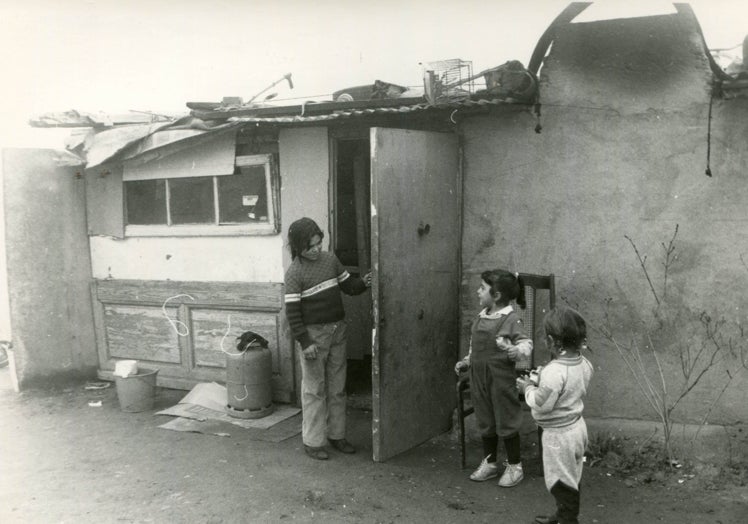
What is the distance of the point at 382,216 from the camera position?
4.88m

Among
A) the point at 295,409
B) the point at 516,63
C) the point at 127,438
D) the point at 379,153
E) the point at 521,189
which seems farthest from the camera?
the point at 295,409

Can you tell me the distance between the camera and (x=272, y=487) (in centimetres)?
483

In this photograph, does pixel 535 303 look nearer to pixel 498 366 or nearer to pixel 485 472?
pixel 498 366

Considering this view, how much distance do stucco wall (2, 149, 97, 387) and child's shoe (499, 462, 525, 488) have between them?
5.45 meters

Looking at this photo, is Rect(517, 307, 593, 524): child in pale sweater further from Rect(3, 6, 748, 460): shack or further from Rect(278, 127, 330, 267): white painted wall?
Rect(278, 127, 330, 267): white painted wall

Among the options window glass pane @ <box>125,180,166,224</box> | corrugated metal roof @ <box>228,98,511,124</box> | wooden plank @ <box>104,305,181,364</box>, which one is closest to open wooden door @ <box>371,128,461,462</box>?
→ corrugated metal roof @ <box>228,98,511,124</box>

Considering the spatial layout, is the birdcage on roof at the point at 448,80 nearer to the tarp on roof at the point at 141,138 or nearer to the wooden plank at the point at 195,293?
the tarp on roof at the point at 141,138

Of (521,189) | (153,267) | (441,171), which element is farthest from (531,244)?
(153,267)

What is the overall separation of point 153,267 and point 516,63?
4.64m

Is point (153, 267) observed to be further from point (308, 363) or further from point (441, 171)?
point (441, 171)

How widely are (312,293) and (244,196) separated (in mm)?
2048

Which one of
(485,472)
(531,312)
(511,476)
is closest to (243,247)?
(531,312)

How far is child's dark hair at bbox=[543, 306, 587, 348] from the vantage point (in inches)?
143

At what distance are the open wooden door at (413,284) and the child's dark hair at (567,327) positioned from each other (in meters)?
1.62
